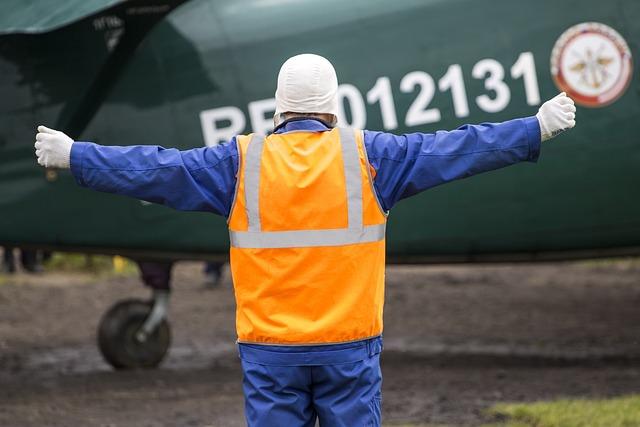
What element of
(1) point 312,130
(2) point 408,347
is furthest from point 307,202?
(2) point 408,347

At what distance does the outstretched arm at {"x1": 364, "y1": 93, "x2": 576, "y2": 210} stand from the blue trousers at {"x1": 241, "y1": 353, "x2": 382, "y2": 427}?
1.97 feet

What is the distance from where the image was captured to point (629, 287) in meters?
13.5

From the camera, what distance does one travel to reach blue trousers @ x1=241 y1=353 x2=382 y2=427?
3654 millimetres

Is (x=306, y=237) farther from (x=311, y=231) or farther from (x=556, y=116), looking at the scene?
(x=556, y=116)

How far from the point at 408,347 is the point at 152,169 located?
20.6 ft

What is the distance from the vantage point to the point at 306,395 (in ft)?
12.3

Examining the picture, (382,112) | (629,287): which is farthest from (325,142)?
(629,287)

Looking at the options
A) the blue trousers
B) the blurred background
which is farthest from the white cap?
the blurred background

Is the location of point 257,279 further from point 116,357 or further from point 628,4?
point 116,357

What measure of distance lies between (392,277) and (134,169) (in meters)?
11.1

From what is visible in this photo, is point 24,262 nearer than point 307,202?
No

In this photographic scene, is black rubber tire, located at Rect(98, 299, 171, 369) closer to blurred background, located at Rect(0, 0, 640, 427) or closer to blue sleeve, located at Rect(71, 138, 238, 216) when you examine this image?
blurred background, located at Rect(0, 0, 640, 427)

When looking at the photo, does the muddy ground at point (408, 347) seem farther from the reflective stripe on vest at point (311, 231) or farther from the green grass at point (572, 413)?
the reflective stripe on vest at point (311, 231)

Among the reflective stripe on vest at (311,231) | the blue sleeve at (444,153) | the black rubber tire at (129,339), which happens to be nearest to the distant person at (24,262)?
the black rubber tire at (129,339)
